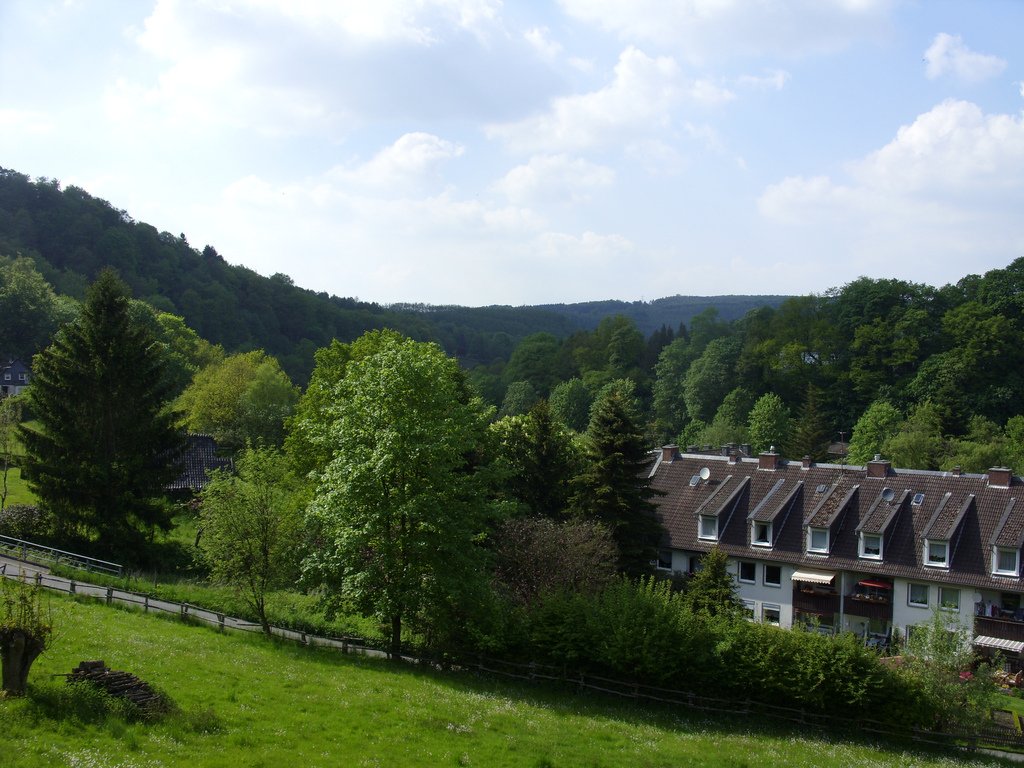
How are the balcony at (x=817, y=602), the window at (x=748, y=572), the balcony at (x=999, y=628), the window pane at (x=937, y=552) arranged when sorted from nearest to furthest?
the balcony at (x=999, y=628), the window pane at (x=937, y=552), the balcony at (x=817, y=602), the window at (x=748, y=572)

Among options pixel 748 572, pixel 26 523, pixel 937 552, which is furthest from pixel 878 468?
pixel 26 523

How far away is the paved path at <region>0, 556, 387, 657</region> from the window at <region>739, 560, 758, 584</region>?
71.8 ft

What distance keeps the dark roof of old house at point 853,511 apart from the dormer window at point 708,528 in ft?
0.85

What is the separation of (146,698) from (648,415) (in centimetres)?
10567

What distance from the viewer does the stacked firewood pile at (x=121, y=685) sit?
17.3m

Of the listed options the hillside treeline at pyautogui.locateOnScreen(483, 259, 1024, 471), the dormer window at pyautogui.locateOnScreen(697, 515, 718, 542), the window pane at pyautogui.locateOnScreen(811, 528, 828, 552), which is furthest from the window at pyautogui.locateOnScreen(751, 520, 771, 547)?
the hillside treeline at pyautogui.locateOnScreen(483, 259, 1024, 471)

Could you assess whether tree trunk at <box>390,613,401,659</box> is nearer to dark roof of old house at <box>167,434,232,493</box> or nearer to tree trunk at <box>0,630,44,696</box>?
tree trunk at <box>0,630,44,696</box>

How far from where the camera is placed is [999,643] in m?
35.8

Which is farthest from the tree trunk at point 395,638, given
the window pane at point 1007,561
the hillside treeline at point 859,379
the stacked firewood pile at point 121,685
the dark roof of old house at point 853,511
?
the hillside treeline at point 859,379

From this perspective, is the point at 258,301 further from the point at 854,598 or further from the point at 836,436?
the point at 854,598

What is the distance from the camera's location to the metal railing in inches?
1307

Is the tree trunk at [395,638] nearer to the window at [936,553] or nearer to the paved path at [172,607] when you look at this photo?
the paved path at [172,607]

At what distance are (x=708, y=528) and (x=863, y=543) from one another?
776 centimetres

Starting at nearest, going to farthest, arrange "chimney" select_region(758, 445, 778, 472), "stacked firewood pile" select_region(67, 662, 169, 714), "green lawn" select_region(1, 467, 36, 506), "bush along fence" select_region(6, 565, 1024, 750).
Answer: "stacked firewood pile" select_region(67, 662, 169, 714), "bush along fence" select_region(6, 565, 1024, 750), "green lawn" select_region(1, 467, 36, 506), "chimney" select_region(758, 445, 778, 472)
